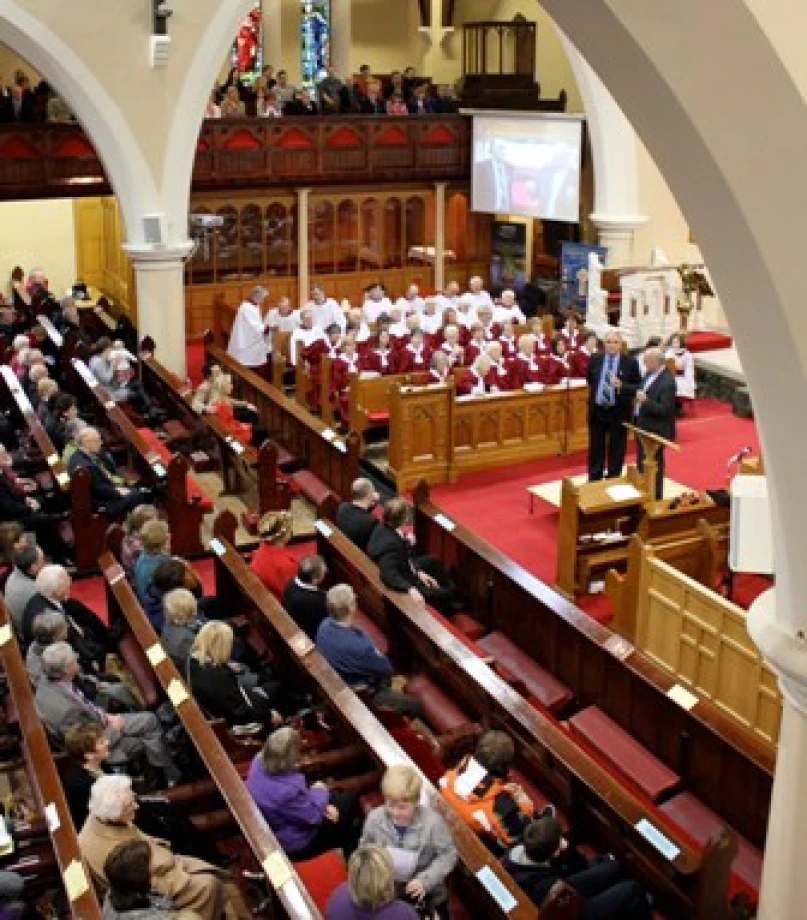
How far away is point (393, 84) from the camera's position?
760 inches

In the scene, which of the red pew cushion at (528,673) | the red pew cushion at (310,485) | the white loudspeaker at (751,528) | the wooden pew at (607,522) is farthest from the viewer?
the red pew cushion at (310,485)

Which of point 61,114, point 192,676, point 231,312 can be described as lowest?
point 192,676

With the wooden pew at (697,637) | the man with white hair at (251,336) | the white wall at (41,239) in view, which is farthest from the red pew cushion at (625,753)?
the white wall at (41,239)

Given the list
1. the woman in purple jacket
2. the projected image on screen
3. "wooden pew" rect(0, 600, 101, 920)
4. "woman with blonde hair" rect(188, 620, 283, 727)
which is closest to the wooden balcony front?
the projected image on screen

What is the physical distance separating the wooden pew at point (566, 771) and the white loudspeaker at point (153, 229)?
7.56m

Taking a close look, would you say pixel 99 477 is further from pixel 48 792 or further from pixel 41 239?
pixel 41 239

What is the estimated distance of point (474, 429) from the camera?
12203 mm

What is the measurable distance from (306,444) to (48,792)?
6.87 metres

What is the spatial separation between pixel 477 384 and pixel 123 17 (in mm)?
5929

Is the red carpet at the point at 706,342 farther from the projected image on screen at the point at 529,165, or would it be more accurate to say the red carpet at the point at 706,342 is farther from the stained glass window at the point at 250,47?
the stained glass window at the point at 250,47

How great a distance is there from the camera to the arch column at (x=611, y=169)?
55.8 feet

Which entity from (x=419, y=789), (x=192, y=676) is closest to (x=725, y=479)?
(x=192, y=676)

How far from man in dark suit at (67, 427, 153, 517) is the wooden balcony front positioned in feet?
21.7

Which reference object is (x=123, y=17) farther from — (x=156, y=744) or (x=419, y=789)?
(x=419, y=789)
